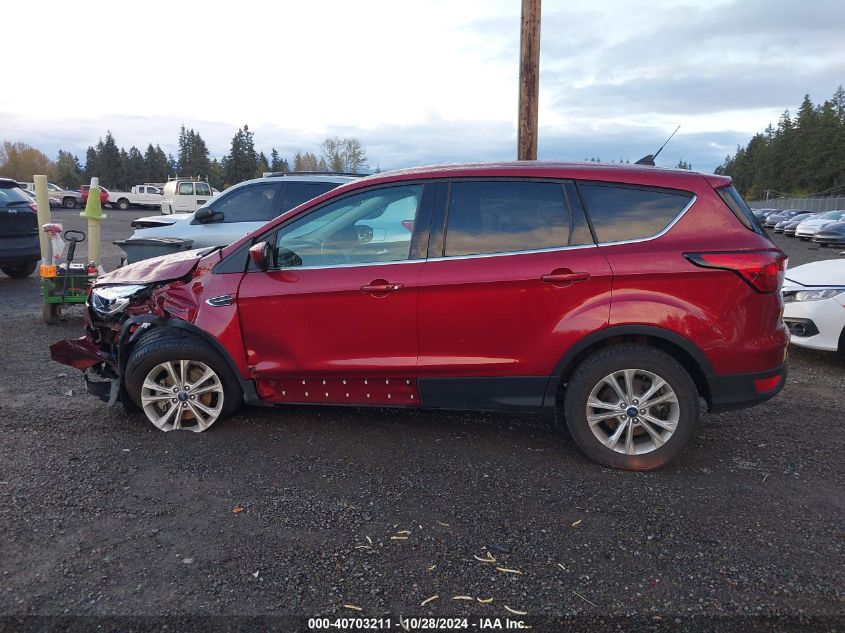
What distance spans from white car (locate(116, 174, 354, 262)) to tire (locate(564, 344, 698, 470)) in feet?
15.9

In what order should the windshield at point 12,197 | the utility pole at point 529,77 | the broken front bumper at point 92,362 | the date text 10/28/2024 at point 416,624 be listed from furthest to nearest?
1. the windshield at point 12,197
2. the utility pole at point 529,77
3. the broken front bumper at point 92,362
4. the date text 10/28/2024 at point 416,624

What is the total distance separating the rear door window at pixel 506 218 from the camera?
385cm

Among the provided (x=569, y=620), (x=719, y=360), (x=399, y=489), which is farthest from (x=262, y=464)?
(x=719, y=360)

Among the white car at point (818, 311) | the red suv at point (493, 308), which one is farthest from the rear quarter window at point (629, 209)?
the white car at point (818, 311)

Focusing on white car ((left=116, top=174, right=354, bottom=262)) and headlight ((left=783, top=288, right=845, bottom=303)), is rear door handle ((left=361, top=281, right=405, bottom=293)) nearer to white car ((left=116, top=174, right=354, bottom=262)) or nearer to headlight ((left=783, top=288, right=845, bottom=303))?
white car ((left=116, top=174, right=354, bottom=262))

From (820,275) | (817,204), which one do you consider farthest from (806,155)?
(820,275)

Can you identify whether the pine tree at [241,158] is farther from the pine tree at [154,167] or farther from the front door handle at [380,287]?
the front door handle at [380,287]

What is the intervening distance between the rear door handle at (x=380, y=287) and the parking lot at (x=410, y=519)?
1.06 meters

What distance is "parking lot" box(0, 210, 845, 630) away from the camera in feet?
8.59

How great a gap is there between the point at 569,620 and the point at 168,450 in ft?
9.04

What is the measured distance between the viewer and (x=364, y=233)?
13.5ft

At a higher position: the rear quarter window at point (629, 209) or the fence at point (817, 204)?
the fence at point (817, 204)

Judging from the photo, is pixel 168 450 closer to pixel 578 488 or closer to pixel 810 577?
pixel 578 488

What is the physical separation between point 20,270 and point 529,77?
10045mm
